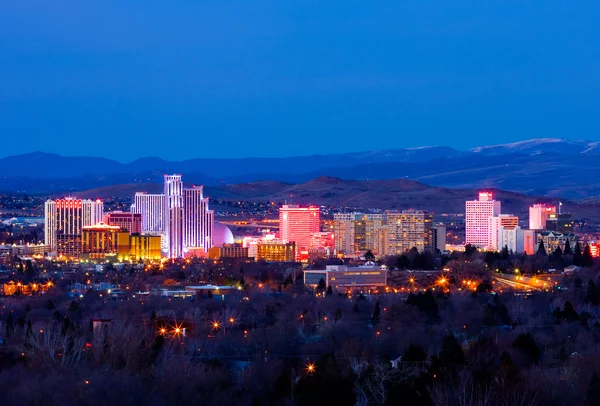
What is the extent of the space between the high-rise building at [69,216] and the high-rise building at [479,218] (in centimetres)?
2653

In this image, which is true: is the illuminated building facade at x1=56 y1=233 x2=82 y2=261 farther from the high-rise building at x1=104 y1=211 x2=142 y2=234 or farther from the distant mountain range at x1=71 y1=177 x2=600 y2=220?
the distant mountain range at x1=71 y1=177 x2=600 y2=220

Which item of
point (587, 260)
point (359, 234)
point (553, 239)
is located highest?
point (359, 234)

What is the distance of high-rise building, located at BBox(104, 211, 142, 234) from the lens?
368 feet

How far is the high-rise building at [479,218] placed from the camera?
11200 cm

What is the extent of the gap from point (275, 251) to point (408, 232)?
8.86m

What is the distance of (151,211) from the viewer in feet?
391

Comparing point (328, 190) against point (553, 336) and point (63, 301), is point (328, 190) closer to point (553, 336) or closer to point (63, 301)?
point (63, 301)

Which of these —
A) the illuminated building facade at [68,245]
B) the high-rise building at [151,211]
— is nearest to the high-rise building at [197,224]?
the high-rise building at [151,211]

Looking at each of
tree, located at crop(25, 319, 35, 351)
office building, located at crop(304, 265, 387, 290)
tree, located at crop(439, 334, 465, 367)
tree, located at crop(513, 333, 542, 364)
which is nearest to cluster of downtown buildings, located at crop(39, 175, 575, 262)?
office building, located at crop(304, 265, 387, 290)

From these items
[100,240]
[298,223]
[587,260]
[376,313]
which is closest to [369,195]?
[298,223]

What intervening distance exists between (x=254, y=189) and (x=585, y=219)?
166 feet

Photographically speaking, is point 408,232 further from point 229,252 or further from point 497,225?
point 497,225

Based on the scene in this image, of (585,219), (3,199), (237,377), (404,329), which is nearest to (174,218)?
(585,219)

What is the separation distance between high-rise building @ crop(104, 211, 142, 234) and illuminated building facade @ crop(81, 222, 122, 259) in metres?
7.38
